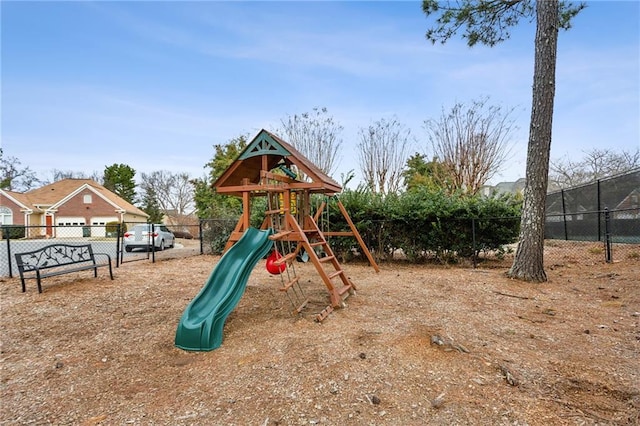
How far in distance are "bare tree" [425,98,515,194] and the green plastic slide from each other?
12.0 meters

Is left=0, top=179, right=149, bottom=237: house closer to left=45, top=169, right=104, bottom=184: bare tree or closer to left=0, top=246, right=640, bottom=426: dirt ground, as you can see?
left=45, top=169, right=104, bottom=184: bare tree

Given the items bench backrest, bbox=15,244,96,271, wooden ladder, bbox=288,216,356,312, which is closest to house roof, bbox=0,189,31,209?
bench backrest, bbox=15,244,96,271

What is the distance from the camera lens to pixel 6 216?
23.0m

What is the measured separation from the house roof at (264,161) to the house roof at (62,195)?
25.1m

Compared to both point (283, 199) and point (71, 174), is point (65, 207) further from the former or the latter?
point (283, 199)

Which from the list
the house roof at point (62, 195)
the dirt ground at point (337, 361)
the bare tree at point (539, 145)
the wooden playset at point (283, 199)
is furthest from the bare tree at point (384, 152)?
the house roof at point (62, 195)

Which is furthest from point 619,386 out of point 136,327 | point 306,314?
point 136,327

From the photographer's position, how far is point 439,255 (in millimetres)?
7395

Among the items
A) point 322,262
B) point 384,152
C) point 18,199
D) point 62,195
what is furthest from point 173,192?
point 322,262

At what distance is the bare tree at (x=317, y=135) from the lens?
14594 millimetres

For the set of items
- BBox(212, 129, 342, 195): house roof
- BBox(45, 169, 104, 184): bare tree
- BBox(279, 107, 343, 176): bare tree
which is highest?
BBox(45, 169, 104, 184): bare tree

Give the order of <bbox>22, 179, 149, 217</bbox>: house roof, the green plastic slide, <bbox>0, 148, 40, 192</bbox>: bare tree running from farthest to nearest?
<bbox>0, 148, 40, 192</bbox>: bare tree, <bbox>22, 179, 149, 217</bbox>: house roof, the green plastic slide

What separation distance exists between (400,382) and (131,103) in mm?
10289

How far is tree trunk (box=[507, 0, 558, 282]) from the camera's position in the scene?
507 centimetres
